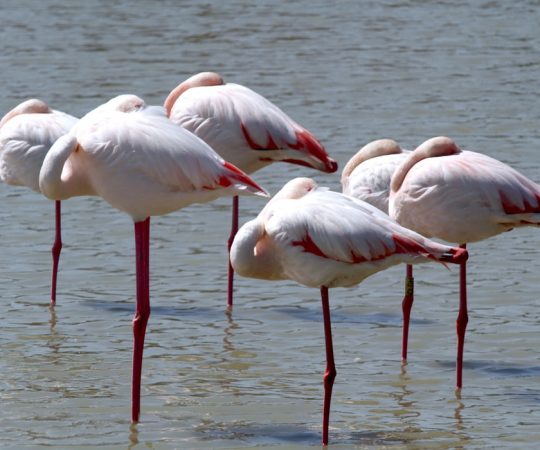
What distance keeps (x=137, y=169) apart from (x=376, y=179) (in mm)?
1714

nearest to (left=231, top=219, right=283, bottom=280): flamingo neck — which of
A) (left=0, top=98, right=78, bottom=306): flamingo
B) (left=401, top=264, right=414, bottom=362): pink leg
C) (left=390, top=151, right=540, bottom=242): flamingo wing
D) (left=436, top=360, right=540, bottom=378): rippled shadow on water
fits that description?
(left=390, top=151, right=540, bottom=242): flamingo wing

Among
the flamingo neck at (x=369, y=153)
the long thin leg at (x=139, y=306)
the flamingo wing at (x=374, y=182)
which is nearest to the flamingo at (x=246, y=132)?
the flamingo neck at (x=369, y=153)

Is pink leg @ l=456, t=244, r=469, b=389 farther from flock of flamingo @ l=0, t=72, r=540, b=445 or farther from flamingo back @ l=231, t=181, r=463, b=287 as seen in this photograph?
flamingo back @ l=231, t=181, r=463, b=287

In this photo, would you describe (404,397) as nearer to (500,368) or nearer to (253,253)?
(500,368)

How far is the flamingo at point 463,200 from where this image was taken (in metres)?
6.25

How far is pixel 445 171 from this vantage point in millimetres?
6312

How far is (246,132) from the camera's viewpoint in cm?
757

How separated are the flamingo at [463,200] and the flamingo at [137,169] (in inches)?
35.1

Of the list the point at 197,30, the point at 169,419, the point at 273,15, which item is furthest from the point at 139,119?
the point at 273,15

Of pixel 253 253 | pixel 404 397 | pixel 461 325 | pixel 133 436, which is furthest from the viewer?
pixel 461 325

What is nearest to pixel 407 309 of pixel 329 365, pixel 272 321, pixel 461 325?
pixel 461 325

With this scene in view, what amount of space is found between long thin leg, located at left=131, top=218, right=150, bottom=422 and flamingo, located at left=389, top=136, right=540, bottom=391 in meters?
1.20

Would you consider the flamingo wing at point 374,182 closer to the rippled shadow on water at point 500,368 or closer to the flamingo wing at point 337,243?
the rippled shadow on water at point 500,368

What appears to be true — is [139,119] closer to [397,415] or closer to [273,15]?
[397,415]
